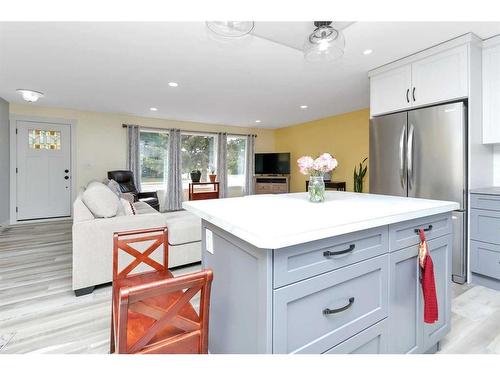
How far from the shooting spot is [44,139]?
5.15 metres

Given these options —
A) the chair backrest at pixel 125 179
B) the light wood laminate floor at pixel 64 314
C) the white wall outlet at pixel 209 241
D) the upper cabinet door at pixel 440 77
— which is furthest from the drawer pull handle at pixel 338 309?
the chair backrest at pixel 125 179

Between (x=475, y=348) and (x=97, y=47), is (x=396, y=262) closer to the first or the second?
(x=475, y=348)

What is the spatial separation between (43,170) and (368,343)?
630 centimetres

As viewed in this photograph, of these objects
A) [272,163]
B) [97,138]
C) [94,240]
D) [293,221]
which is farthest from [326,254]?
[272,163]

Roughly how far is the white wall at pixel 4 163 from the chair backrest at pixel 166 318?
5332 millimetres

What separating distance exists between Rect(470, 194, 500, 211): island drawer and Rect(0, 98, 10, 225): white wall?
6.77 metres

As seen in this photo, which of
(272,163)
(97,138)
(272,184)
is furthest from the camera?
(272,163)

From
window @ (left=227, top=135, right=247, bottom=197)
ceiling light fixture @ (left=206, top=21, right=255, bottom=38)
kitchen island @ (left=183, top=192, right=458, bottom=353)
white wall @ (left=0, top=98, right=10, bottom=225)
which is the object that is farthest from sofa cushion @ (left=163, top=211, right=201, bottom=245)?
window @ (left=227, top=135, right=247, bottom=197)

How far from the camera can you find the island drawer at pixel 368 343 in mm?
1023

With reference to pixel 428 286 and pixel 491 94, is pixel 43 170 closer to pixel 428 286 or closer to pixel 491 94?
pixel 428 286

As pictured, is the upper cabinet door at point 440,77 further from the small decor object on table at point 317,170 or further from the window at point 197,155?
the window at point 197,155

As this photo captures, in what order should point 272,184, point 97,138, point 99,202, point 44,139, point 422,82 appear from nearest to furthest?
point 99,202
point 422,82
point 44,139
point 97,138
point 272,184

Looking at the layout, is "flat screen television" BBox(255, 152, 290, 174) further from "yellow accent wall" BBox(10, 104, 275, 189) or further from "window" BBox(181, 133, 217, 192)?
"yellow accent wall" BBox(10, 104, 275, 189)

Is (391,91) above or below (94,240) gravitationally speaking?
above
